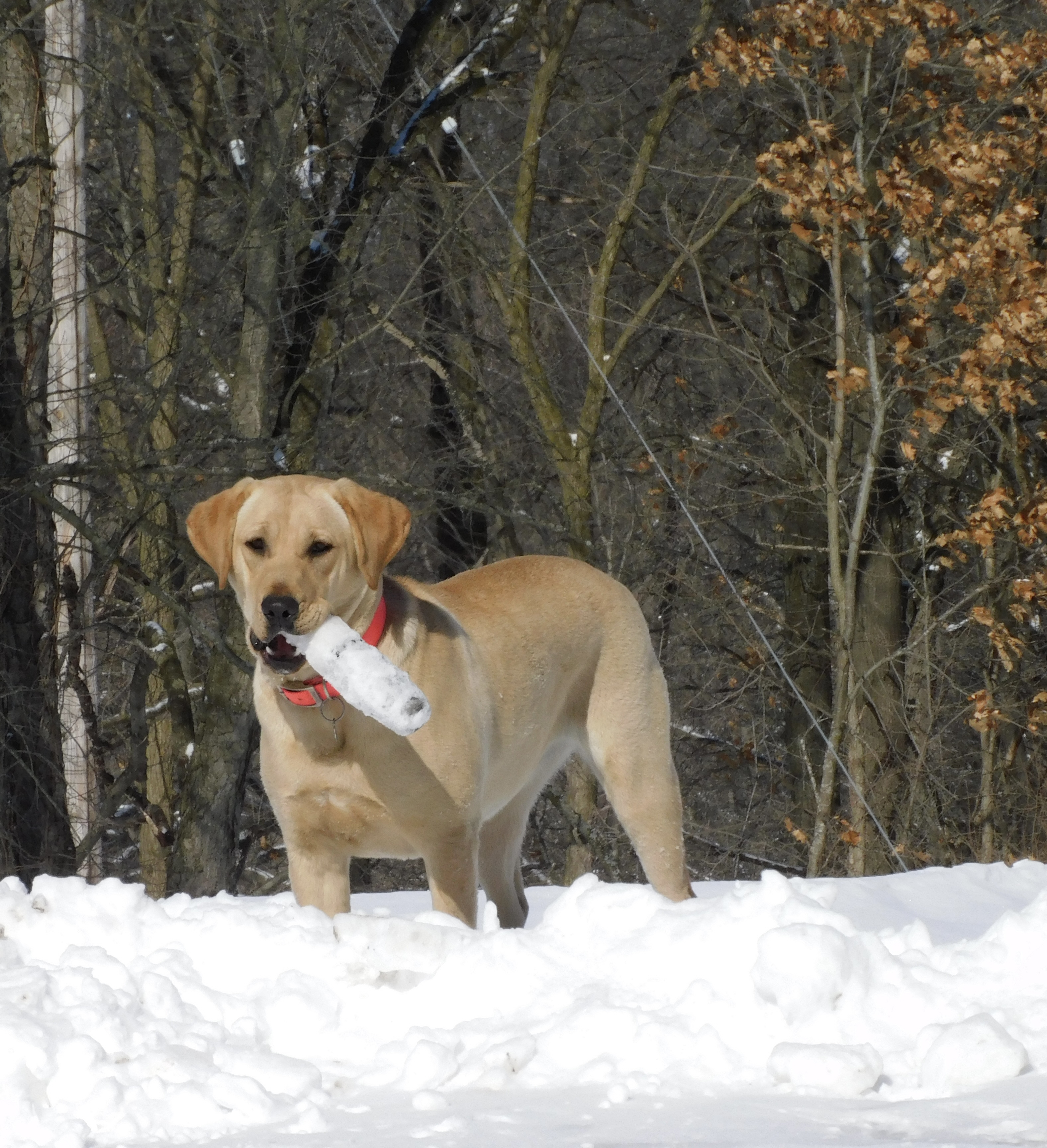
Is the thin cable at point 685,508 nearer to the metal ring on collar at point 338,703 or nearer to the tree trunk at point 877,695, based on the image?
the tree trunk at point 877,695

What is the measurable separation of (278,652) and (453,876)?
0.93 meters

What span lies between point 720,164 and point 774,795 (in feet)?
19.9

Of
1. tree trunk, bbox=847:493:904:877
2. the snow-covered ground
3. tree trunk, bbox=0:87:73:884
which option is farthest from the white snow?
tree trunk, bbox=847:493:904:877

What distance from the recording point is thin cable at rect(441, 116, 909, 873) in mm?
9844

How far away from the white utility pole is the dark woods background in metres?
0.05

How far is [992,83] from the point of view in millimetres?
11344

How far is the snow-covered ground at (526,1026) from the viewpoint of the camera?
9.48 ft

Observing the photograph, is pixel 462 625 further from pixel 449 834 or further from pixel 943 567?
pixel 943 567

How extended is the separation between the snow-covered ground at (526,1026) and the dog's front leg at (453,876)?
842 mm

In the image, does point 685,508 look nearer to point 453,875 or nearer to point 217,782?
point 217,782

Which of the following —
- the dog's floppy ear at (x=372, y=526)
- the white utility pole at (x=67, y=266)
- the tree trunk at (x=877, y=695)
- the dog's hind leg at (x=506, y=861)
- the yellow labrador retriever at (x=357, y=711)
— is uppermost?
the white utility pole at (x=67, y=266)

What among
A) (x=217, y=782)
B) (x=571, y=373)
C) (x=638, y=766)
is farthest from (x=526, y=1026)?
(x=571, y=373)

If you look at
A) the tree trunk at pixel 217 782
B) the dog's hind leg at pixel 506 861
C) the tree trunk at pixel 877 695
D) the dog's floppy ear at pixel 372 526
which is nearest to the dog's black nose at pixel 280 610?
the dog's floppy ear at pixel 372 526

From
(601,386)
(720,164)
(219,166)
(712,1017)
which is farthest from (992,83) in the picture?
(712,1017)
